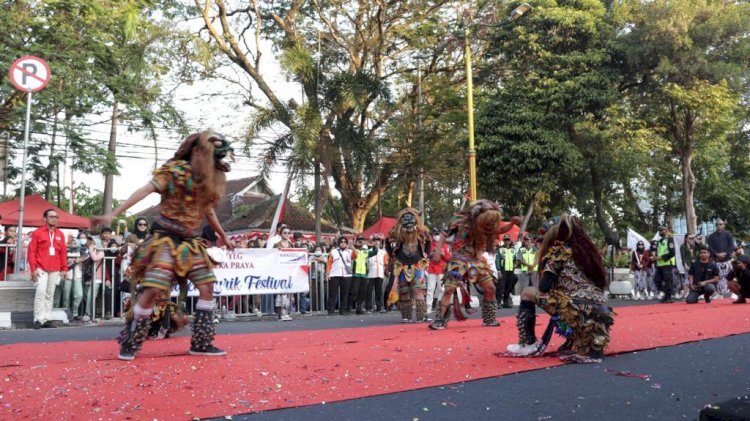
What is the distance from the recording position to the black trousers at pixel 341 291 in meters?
14.5

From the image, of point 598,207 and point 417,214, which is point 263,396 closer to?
point 417,214

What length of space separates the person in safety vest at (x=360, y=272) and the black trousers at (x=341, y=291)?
162 mm

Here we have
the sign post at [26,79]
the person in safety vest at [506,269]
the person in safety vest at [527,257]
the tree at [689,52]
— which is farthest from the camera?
the tree at [689,52]

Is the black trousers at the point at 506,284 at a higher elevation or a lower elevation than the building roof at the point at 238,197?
lower

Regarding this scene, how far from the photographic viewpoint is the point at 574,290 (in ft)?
18.6

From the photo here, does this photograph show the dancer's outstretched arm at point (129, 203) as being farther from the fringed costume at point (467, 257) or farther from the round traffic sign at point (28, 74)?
the round traffic sign at point (28, 74)

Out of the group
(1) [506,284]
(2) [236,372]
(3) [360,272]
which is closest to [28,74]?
(3) [360,272]

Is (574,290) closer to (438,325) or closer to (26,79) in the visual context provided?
(438,325)

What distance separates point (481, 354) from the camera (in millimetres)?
6055

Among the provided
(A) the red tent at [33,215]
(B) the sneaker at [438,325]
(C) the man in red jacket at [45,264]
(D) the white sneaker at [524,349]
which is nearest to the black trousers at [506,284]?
(B) the sneaker at [438,325]

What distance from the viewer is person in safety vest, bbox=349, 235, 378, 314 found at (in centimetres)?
1455

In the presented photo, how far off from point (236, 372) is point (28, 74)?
945 centimetres

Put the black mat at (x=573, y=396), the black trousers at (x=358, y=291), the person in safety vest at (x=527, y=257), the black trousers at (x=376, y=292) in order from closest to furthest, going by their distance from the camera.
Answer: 1. the black mat at (x=573, y=396)
2. the black trousers at (x=358, y=291)
3. the black trousers at (x=376, y=292)
4. the person in safety vest at (x=527, y=257)

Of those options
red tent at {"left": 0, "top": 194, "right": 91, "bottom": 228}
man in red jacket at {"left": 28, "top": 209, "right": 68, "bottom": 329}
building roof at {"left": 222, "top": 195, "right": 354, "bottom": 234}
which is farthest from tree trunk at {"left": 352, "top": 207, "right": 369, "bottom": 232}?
man in red jacket at {"left": 28, "top": 209, "right": 68, "bottom": 329}
